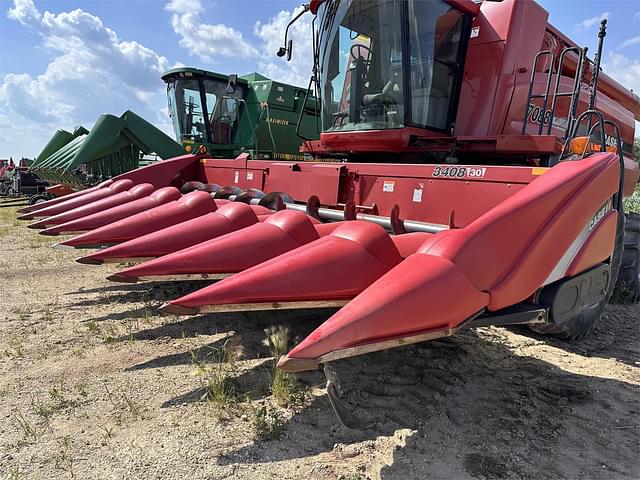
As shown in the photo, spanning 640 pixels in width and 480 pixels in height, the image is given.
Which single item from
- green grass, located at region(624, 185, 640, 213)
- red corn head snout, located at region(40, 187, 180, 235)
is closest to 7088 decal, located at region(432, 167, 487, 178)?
red corn head snout, located at region(40, 187, 180, 235)

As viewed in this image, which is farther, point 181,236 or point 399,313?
point 181,236

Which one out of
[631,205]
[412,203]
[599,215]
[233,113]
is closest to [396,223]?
[412,203]

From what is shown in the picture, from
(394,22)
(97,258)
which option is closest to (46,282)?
(97,258)

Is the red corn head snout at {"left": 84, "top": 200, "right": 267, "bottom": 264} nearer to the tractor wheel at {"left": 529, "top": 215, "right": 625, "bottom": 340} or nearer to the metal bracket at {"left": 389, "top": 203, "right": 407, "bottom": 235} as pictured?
the metal bracket at {"left": 389, "top": 203, "right": 407, "bottom": 235}

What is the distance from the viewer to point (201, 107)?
32.2ft

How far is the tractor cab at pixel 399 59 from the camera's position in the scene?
340 cm

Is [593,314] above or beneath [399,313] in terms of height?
beneath

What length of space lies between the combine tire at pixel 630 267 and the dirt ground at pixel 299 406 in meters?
1.12

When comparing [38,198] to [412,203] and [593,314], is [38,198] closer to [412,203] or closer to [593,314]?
[412,203]

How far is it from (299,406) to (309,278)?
23.5 inches

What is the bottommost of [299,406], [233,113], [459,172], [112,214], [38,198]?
[299,406]

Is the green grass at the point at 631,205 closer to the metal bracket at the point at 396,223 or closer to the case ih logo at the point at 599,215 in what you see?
the case ih logo at the point at 599,215

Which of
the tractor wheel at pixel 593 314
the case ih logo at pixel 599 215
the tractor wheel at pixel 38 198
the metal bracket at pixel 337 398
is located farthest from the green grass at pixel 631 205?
the tractor wheel at pixel 38 198

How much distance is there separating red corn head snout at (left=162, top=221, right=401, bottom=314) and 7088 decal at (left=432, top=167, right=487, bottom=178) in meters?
0.95
